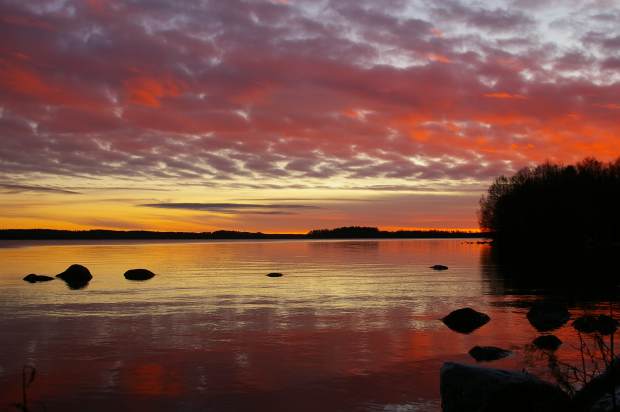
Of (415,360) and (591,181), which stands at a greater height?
(591,181)

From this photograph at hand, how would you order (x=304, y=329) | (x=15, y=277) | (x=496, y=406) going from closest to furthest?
(x=496, y=406) → (x=304, y=329) → (x=15, y=277)

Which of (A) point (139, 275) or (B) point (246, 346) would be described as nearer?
(B) point (246, 346)

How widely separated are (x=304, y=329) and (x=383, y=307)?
9.23m

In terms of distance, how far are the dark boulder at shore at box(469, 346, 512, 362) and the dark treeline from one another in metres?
110

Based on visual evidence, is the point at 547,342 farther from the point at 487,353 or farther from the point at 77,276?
the point at 77,276

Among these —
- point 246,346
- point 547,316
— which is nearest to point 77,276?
point 246,346

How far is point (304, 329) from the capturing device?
91.1 feet

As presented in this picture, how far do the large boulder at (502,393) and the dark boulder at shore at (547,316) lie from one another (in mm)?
15255

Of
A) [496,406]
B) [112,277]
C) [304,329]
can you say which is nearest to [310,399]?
[496,406]

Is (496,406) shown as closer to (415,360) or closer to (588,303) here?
(415,360)

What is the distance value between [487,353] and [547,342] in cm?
368

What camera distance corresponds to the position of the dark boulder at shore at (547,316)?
27844 mm

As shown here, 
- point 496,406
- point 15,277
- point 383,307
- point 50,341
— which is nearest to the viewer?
point 496,406

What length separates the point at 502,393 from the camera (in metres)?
12.5
